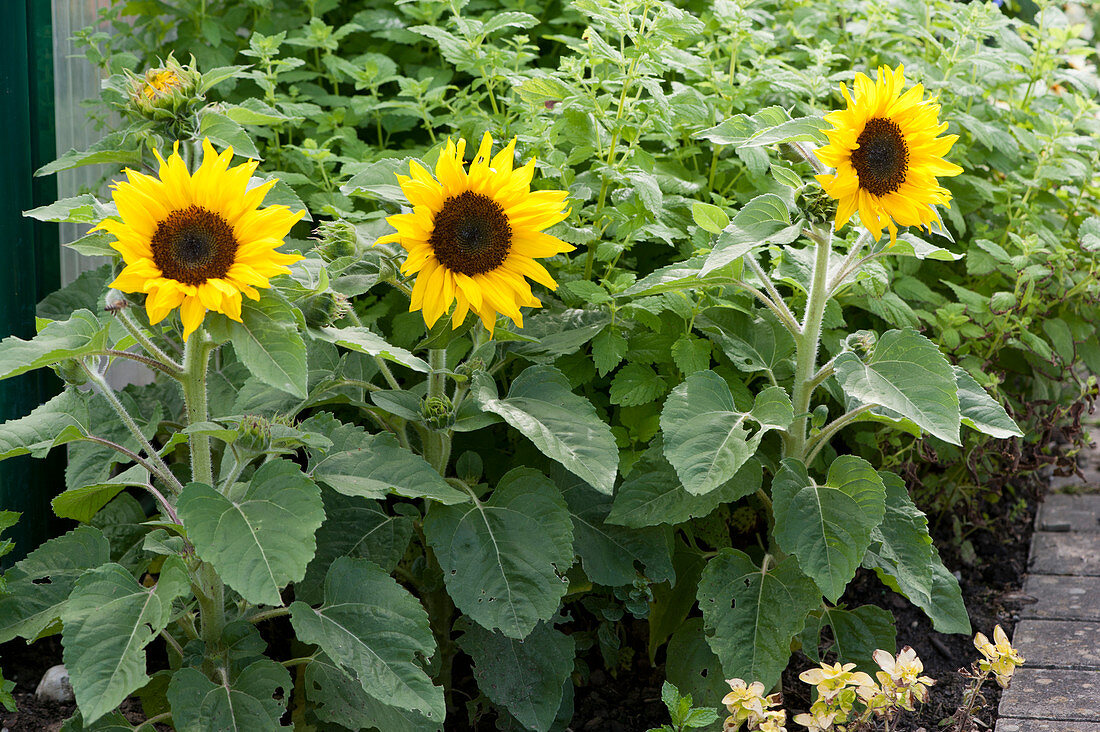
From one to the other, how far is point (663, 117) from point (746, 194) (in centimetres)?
53

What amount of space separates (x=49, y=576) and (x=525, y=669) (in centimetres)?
99

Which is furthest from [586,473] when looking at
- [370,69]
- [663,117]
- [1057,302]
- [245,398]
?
[1057,302]

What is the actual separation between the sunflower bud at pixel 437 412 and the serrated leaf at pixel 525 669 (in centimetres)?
47

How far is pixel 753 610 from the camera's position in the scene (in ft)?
7.41

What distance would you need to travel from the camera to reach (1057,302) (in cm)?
330

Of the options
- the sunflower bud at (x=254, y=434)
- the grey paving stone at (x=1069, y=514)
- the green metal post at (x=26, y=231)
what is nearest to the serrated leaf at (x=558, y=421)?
the sunflower bud at (x=254, y=434)

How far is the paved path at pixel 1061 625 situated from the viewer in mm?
2434

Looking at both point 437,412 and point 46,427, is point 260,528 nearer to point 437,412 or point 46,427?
point 437,412

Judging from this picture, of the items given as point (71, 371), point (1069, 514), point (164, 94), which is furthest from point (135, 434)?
point (1069, 514)

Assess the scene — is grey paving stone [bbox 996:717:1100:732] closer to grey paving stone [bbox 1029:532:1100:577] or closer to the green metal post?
grey paving stone [bbox 1029:532:1100:577]

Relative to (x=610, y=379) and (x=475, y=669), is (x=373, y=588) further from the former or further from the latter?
(x=610, y=379)

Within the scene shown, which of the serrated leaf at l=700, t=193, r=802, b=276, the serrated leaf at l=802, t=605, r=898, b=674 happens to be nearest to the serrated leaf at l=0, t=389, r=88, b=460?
the serrated leaf at l=700, t=193, r=802, b=276

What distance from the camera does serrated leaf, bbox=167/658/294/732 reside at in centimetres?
187

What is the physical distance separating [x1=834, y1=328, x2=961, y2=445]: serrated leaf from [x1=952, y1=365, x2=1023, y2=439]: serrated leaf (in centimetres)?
10
